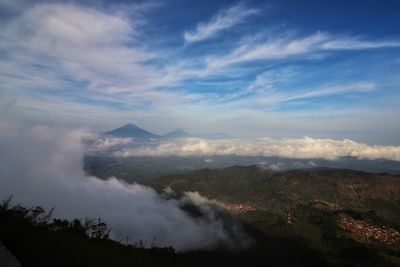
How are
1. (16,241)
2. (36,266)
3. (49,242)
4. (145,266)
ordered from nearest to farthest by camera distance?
(36,266)
(16,241)
(49,242)
(145,266)

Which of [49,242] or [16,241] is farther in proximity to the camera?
[49,242]

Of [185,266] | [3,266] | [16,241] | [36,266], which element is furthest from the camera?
[185,266]

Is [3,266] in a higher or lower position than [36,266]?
higher

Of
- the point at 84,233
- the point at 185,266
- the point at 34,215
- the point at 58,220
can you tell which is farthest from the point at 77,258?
the point at 58,220

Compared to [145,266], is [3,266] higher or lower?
higher

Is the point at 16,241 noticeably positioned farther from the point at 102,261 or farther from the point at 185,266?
the point at 185,266

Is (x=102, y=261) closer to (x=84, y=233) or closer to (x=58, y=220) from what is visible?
(x=84, y=233)

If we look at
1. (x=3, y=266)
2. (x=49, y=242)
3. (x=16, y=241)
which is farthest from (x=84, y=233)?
(x=3, y=266)


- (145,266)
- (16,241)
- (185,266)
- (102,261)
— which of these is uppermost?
(16,241)

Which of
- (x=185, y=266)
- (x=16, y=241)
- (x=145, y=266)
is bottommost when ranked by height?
(x=185, y=266)
